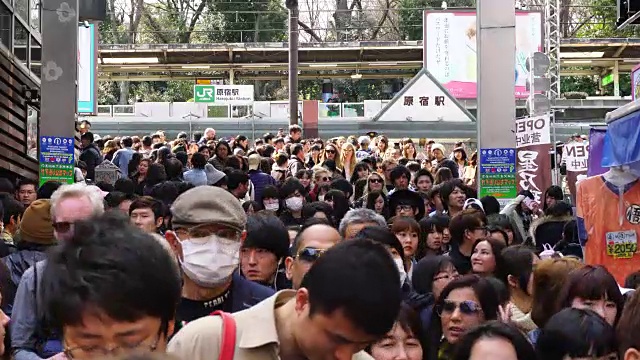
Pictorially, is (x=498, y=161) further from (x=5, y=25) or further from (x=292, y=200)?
(x=5, y=25)

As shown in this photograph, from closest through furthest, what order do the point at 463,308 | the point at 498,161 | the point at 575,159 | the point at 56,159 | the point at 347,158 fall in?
the point at 463,308
the point at 498,161
the point at 56,159
the point at 575,159
the point at 347,158

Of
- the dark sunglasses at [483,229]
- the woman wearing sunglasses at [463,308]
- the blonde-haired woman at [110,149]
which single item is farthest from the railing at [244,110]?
the woman wearing sunglasses at [463,308]

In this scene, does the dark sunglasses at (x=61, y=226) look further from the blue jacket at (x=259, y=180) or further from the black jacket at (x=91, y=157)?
the black jacket at (x=91, y=157)

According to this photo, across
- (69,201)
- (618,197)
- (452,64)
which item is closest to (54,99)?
(618,197)

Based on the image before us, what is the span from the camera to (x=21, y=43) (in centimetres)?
1994

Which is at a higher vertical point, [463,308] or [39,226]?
[39,226]

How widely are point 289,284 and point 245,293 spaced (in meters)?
1.96

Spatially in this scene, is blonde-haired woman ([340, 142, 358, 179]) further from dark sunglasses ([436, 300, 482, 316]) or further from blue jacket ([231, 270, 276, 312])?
blue jacket ([231, 270, 276, 312])

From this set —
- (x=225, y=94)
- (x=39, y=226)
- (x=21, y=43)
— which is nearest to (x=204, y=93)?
(x=225, y=94)

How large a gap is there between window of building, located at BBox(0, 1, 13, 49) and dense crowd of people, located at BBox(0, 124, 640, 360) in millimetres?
6316

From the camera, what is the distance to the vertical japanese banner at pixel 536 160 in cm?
1378

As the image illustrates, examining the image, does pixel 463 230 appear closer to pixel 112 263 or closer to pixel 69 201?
pixel 69 201

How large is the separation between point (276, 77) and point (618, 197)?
3400 centimetres

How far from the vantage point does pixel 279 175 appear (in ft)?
54.6
